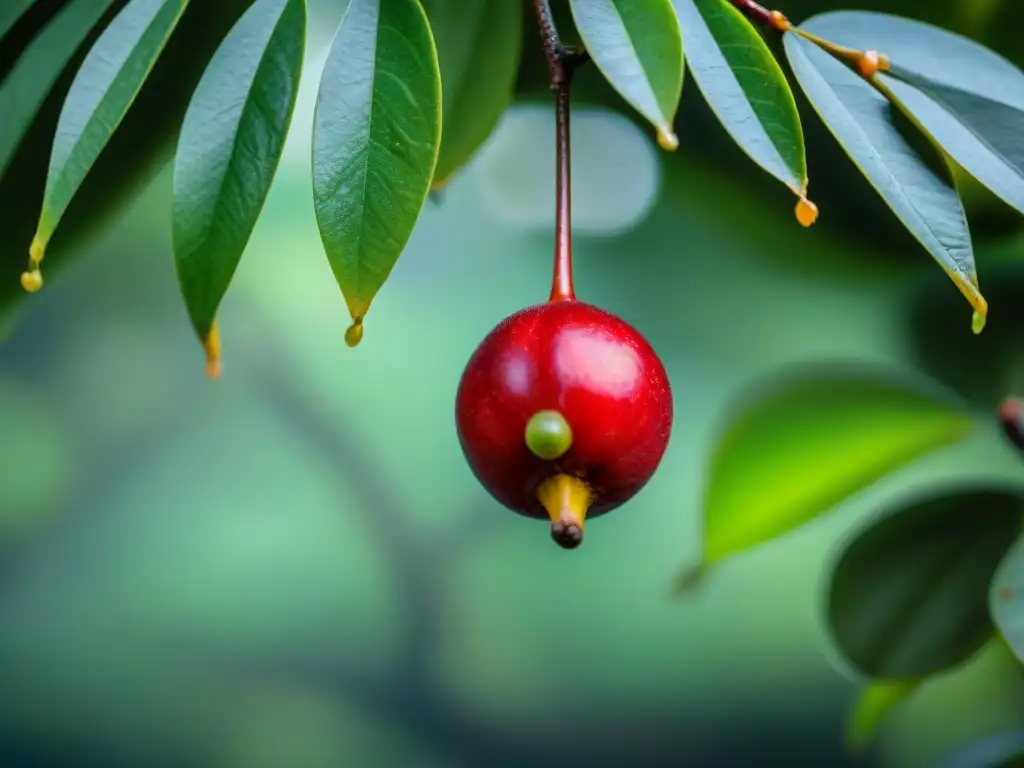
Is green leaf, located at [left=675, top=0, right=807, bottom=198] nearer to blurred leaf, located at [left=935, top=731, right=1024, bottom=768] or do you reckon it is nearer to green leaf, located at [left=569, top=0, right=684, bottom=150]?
green leaf, located at [left=569, top=0, right=684, bottom=150]

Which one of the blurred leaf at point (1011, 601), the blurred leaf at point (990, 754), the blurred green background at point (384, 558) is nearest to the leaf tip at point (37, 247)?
the blurred leaf at point (1011, 601)

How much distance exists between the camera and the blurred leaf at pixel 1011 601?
0.46 metres

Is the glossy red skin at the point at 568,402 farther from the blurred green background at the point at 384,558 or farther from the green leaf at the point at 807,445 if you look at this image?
the blurred green background at the point at 384,558

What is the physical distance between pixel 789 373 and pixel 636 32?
1.46ft

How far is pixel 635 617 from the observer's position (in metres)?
1.07

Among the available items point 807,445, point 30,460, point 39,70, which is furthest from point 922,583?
point 30,460

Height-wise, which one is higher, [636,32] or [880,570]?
[636,32]

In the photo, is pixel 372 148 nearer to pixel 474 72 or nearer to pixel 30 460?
pixel 474 72

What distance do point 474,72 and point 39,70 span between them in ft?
0.71

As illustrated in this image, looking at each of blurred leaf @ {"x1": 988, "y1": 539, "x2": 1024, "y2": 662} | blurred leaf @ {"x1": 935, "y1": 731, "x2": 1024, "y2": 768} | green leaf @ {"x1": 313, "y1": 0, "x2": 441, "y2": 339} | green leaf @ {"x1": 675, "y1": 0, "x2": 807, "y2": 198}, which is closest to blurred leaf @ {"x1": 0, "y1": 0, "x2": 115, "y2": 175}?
green leaf @ {"x1": 313, "y1": 0, "x2": 441, "y2": 339}

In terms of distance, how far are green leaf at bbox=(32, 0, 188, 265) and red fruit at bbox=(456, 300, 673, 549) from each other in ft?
0.47

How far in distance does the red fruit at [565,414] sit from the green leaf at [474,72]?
215 millimetres

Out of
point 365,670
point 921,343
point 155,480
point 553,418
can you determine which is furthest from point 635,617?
point 553,418

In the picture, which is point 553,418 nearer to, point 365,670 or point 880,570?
point 880,570
